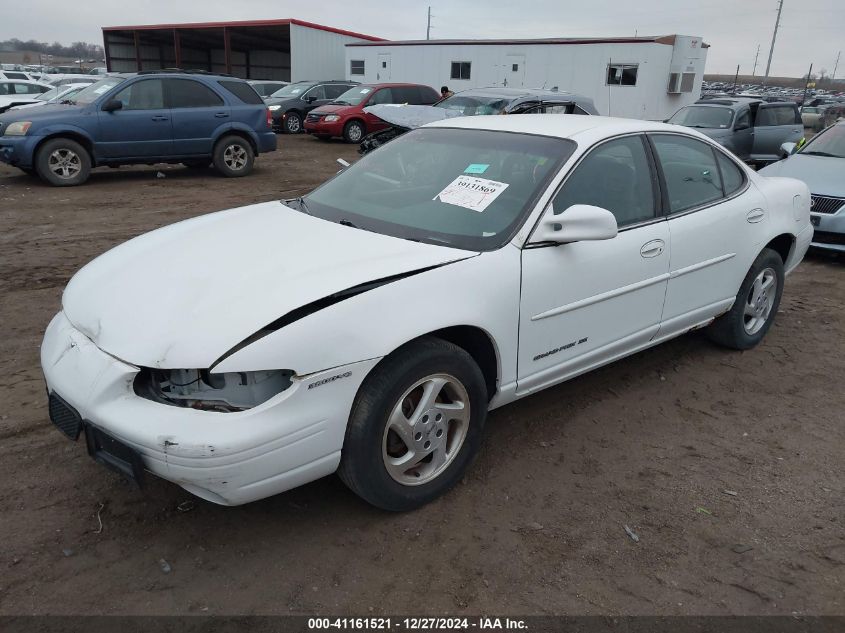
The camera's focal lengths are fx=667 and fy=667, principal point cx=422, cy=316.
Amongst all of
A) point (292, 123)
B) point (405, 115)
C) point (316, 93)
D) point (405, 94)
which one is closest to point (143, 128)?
point (405, 115)

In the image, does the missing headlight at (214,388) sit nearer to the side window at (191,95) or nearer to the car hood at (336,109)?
the side window at (191,95)

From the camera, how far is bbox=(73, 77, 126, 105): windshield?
34.5 ft

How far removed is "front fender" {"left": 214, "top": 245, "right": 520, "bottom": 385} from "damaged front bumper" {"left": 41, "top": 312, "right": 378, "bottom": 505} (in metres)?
0.08

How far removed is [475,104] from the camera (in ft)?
44.0

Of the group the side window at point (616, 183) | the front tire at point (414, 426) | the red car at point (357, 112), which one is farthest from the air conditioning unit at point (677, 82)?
the front tire at point (414, 426)

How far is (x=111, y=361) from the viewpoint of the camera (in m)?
2.47

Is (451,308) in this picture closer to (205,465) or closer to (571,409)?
(205,465)

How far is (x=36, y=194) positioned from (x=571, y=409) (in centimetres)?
912

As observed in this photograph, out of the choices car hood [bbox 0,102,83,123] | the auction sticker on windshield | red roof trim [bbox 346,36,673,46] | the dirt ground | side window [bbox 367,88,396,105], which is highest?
red roof trim [bbox 346,36,673,46]

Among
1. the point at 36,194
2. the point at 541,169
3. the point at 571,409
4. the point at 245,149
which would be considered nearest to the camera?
the point at 541,169

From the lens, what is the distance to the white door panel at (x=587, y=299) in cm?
314

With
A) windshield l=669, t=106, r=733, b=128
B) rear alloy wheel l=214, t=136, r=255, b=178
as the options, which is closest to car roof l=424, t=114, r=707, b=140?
rear alloy wheel l=214, t=136, r=255, b=178

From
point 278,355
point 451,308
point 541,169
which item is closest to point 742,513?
point 451,308

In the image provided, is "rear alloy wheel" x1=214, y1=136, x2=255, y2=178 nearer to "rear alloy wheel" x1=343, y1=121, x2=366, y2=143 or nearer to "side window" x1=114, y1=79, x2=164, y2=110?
"side window" x1=114, y1=79, x2=164, y2=110
